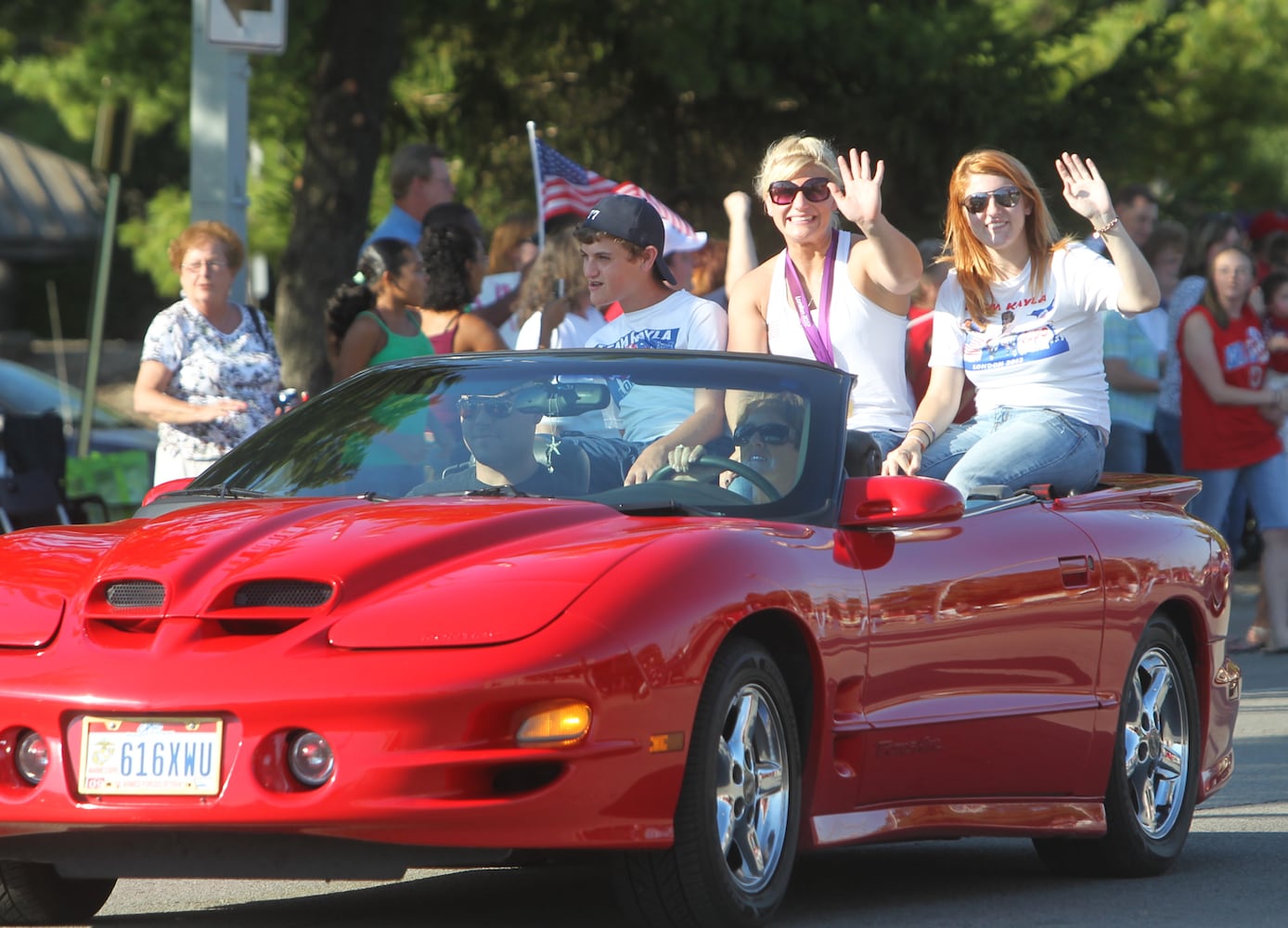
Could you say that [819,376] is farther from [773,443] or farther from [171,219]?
[171,219]

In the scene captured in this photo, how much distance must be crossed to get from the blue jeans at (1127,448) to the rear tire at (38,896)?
7614 mm

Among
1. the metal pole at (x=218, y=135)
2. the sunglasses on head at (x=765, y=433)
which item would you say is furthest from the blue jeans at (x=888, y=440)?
the metal pole at (x=218, y=135)

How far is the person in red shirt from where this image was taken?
40.0ft

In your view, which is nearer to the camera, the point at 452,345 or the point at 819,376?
the point at 819,376

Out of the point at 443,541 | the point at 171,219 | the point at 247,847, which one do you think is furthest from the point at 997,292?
the point at 171,219

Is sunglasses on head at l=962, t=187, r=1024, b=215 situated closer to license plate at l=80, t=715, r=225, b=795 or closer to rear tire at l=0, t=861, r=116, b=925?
rear tire at l=0, t=861, r=116, b=925

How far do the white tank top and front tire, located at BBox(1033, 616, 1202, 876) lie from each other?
1081 mm

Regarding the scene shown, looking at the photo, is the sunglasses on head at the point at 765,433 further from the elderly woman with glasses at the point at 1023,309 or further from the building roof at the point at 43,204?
the building roof at the point at 43,204

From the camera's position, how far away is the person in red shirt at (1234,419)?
1218cm

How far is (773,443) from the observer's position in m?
5.72

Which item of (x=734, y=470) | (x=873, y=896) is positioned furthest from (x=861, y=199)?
(x=873, y=896)

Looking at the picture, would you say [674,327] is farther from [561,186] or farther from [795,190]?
[561,186]

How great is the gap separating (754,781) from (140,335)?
42429 mm

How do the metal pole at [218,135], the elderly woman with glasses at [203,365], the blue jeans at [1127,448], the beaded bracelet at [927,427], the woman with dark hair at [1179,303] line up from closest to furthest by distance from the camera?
the beaded bracelet at [927,427]
the elderly woman with glasses at [203,365]
the metal pole at [218,135]
the blue jeans at [1127,448]
the woman with dark hair at [1179,303]
